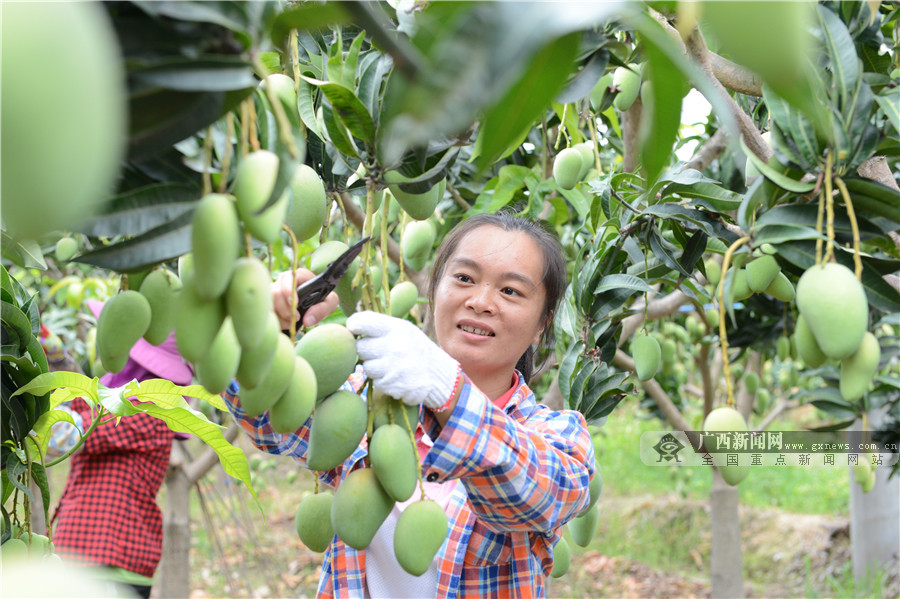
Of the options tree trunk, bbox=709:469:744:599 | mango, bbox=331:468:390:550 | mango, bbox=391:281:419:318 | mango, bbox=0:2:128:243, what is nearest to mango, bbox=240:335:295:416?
mango, bbox=331:468:390:550

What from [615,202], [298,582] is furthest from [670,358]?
[298,582]

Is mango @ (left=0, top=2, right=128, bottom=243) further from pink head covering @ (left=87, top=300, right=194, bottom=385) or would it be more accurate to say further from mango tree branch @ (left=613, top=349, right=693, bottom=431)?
pink head covering @ (left=87, top=300, right=194, bottom=385)

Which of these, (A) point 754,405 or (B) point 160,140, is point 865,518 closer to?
(A) point 754,405

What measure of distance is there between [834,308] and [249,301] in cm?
35

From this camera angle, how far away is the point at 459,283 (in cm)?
122

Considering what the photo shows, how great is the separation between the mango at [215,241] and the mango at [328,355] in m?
0.19

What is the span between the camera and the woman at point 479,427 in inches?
28.9

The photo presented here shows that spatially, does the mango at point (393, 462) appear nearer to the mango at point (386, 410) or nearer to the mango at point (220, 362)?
the mango at point (386, 410)

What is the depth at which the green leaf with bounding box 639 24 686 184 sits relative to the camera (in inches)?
14.2

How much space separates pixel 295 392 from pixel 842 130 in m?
0.42

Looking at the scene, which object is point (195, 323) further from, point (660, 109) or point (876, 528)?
point (876, 528)

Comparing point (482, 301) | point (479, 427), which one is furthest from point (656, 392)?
point (479, 427)

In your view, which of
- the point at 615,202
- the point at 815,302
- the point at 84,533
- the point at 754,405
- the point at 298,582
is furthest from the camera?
the point at 298,582

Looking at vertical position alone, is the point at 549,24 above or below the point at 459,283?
below
